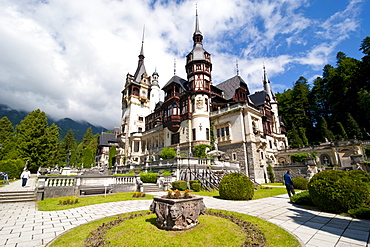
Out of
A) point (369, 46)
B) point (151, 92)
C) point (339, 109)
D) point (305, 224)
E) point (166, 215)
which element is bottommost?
point (305, 224)

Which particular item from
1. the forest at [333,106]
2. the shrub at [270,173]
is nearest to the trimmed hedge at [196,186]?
the shrub at [270,173]

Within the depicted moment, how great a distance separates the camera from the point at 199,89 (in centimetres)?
3416

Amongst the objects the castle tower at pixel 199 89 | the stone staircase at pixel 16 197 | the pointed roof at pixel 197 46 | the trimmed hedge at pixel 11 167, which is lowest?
the stone staircase at pixel 16 197

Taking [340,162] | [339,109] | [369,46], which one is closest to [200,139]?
[340,162]

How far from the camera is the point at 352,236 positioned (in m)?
5.07

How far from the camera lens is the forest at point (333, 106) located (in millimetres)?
42312

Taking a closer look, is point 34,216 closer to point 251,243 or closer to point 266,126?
point 251,243

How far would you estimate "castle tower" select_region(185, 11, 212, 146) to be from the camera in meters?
32.3

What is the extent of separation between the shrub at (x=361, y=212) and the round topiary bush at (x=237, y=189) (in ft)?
17.5

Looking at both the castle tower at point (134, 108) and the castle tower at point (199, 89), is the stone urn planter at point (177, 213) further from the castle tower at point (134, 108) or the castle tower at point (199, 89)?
the castle tower at point (134, 108)

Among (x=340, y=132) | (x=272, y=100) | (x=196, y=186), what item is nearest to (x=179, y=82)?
(x=196, y=186)

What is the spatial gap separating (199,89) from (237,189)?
25.1 meters

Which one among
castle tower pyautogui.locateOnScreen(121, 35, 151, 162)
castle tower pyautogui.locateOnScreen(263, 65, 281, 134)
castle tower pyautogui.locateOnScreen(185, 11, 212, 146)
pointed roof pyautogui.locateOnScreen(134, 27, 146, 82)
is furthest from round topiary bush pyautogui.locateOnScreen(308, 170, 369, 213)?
pointed roof pyautogui.locateOnScreen(134, 27, 146, 82)

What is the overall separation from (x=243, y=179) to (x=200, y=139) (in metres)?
19.7
